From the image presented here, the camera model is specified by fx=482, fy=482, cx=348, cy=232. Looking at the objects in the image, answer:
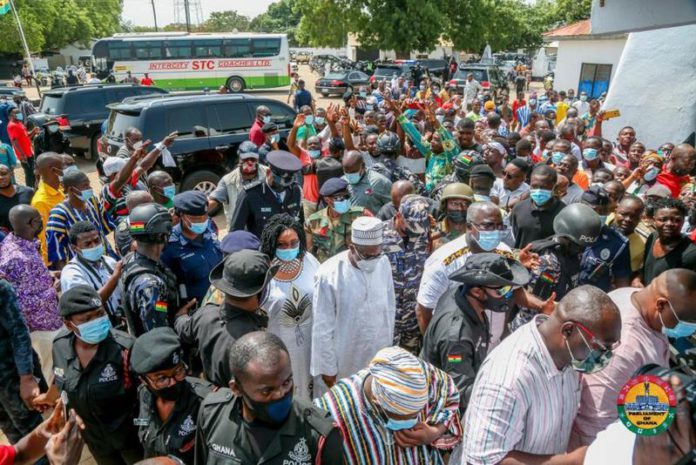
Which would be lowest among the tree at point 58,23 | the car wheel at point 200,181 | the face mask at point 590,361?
the car wheel at point 200,181

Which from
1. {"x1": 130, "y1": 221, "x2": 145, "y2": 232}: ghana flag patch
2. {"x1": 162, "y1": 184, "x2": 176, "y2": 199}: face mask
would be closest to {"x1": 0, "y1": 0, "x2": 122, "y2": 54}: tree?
{"x1": 162, "y1": 184, "x2": 176, "y2": 199}: face mask

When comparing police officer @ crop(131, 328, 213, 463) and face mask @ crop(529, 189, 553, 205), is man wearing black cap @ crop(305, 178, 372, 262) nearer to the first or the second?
face mask @ crop(529, 189, 553, 205)

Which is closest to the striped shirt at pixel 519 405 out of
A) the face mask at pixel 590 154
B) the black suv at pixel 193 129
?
the face mask at pixel 590 154

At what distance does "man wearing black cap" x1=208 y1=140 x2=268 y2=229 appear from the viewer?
18.0 feet

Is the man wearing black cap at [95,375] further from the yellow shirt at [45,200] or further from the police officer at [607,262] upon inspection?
the police officer at [607,262]

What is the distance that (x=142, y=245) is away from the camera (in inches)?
133

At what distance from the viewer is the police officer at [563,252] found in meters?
3.70

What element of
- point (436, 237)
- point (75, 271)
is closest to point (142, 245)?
point (75, 271)

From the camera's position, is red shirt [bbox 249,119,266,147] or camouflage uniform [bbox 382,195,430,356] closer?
camouflage uniform [bbox 382,195,430,356]

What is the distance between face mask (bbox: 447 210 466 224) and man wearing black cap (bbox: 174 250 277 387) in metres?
2.02

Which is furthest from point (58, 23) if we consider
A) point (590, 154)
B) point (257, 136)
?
point (590, 154)

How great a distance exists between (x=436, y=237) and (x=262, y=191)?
184cm

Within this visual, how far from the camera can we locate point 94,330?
275cm

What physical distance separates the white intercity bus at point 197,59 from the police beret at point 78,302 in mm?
25412
